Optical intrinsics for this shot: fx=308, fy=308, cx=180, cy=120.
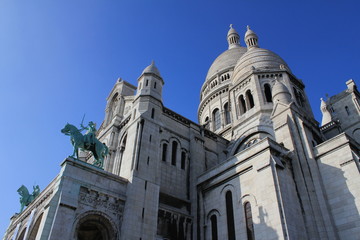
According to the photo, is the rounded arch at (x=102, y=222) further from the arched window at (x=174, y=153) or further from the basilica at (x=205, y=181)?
the arched window at (x=174, y=153)

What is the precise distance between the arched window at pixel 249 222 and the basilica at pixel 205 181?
68 millimetres

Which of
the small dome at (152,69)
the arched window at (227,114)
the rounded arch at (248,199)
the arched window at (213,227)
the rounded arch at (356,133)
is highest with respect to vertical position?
the arched window at (227,114)

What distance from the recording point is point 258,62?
120ft

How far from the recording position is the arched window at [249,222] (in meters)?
19.6

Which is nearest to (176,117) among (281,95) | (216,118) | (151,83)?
(151,83)

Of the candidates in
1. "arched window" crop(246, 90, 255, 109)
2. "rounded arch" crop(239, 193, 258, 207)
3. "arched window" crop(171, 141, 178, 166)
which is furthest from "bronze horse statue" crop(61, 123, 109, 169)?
"arched window" crop(246, 90, 255, 109)

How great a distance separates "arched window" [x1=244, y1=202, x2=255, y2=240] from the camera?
1960 centimetres

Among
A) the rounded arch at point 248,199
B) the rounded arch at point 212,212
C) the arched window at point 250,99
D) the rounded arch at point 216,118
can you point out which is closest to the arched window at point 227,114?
→ the rounded arch at point 216,118

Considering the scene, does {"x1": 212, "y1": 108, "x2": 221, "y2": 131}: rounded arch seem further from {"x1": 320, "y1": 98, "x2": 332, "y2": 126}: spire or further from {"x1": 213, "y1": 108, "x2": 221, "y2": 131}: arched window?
{"x1": 320, "y1": 98, "x2": 332, "y2": 126}: spire

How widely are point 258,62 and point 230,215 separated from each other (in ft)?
68.1

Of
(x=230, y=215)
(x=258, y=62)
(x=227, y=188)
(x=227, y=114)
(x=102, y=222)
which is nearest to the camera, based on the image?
(x=102, y=222)

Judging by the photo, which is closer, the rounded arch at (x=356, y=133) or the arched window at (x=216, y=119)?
the rounded arch at (x=356, y=133)

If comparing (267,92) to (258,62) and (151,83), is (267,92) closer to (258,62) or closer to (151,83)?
(258,62)

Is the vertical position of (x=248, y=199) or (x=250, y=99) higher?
(x=250, y=99)
